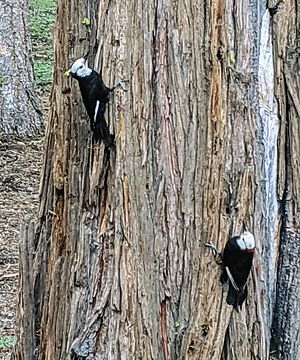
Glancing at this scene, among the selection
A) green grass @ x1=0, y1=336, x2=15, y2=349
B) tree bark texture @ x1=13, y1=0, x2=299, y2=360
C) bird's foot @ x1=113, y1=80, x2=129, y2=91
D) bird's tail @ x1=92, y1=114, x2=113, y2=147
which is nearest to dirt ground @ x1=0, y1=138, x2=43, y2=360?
green grass @ x1=0, y1=336, x2=15, y2=349

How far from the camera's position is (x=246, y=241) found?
2.99m

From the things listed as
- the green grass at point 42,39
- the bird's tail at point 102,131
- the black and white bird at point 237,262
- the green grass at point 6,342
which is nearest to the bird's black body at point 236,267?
the black and white bird at point 237,262

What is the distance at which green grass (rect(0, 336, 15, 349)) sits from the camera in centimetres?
491

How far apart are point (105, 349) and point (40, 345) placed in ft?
1.90

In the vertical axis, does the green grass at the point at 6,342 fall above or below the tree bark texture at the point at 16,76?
below

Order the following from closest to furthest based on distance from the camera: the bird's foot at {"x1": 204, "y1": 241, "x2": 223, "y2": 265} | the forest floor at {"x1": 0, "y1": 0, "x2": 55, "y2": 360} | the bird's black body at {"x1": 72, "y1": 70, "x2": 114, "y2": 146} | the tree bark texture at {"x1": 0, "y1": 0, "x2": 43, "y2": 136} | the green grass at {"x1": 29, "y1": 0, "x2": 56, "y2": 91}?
1. the bird's black body at {"x1": 72, "y1": 70, "x2": 114, "y2": 146}
2. the bird's foot at {"x1": 204, "y1": 241, "x2": 223, "y2": 265}
3. the forest floor at {"x1": 0, "y1": 0, "x2": 55, "y2": 360}
4. the tree bark texture at {"x1": 0, "y1": 0, "x2": 43, "y2": 136}
5. the green grass at {"x1": 29, "y1": 0, "x2": 56, "y2": 91}

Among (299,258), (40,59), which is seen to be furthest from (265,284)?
(40,59)

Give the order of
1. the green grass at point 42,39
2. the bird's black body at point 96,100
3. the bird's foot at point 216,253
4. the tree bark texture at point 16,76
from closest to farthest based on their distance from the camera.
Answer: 1. the bird's black body at point 96,100
2. the bird's foot at point 216,253
3. the tree bark texture at point 16,76
4. the green grass at point 42,39

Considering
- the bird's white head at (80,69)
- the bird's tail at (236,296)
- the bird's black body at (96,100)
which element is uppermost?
the bird's white head at (80,69)

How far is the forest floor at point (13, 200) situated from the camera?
17.5 feet

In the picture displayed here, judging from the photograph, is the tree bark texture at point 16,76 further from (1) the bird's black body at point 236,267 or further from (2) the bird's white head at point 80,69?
(1) the bird's black body at point 236,267

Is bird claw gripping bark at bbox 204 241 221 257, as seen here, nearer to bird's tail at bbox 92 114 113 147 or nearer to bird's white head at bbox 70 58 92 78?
bird's tail at bbox 92 114 113 147

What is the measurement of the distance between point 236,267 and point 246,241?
4.2 inches

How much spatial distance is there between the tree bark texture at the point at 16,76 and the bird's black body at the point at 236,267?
5.37m
